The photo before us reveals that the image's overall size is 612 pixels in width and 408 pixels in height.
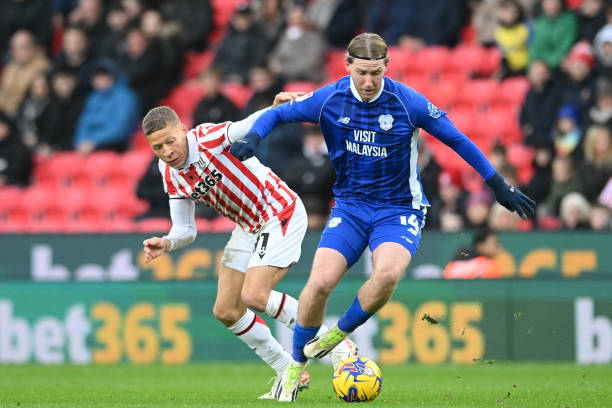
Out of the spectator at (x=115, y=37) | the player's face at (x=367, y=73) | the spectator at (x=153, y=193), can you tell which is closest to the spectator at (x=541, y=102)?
the spectator at (x=153, y=193)

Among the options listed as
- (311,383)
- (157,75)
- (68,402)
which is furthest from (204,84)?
(68,402)

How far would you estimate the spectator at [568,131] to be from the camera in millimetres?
13258

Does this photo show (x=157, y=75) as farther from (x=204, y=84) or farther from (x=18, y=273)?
(x=18, y=273)

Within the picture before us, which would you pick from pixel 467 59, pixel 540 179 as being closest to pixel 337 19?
pixel 467 59

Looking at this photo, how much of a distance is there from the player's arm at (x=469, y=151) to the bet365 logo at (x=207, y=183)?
63.5 inches

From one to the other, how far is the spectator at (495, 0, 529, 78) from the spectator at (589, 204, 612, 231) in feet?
11.0

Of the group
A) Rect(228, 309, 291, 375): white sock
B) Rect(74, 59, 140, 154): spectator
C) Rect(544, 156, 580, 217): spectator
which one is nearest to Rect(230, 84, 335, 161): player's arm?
Rect(228, 309, 291, 375): white sock

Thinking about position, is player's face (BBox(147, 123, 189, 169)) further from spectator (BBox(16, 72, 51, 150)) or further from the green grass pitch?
spectator (BBox(16, 72, 51, 150))

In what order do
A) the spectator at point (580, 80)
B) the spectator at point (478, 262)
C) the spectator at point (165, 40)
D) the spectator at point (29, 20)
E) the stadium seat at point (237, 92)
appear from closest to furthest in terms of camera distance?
the spectator at point (478, 262) → the spectator at point (580, 80) → the stadium seat at point (237, 92) → the spectator at point (165, 40) → the spectator at point (29, 20)

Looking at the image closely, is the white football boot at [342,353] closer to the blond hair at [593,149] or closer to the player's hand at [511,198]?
the player's hand at [511,198]

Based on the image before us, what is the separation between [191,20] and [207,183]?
9336 mm

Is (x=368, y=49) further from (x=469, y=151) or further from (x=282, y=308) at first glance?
(x=282, y=308)

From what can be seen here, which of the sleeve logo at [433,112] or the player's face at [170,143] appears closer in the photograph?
the sleeve logo at [433,112]

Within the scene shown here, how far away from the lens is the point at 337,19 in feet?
52.0
